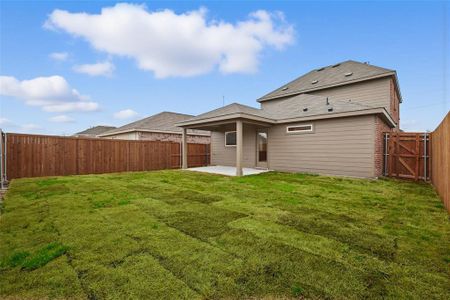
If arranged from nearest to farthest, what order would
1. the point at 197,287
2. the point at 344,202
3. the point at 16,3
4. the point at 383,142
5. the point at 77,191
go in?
the point at 197,287 → the point at 344,202 → the point at 77,191 → the point at 16,3 → the point at 383,142

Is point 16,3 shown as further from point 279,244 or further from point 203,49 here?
point 279,244

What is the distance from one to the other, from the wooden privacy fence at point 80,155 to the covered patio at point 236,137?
196 cm

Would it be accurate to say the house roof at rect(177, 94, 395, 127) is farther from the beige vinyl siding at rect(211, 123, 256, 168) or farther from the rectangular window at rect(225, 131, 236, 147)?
the rectangular window at rect(225, 131, 236, 147)

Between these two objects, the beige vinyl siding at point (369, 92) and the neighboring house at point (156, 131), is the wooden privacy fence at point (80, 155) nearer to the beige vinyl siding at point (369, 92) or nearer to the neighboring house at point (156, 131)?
the neighboring house at point (156, 131)

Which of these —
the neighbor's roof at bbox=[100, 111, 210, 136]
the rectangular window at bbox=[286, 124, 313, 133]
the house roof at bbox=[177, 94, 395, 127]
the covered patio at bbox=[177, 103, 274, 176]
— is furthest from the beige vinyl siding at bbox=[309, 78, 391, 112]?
the neighbor's roof at bbox=[100, 111, 210, 136]

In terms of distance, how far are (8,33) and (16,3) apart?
1576mm

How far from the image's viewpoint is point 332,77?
15.0 m

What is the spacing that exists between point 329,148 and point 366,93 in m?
6.43

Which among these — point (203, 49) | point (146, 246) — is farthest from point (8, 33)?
point (146, 246)

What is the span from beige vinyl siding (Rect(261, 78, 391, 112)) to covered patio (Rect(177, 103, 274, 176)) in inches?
71.0

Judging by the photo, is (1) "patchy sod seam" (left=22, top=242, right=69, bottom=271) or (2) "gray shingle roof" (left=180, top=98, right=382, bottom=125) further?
(2) "gray shingle roof" (left=180, top=98, right=382, bottom=125)

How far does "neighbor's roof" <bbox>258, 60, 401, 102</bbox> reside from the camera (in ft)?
42.8

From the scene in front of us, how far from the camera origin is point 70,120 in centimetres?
3055

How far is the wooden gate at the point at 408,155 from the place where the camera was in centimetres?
828
